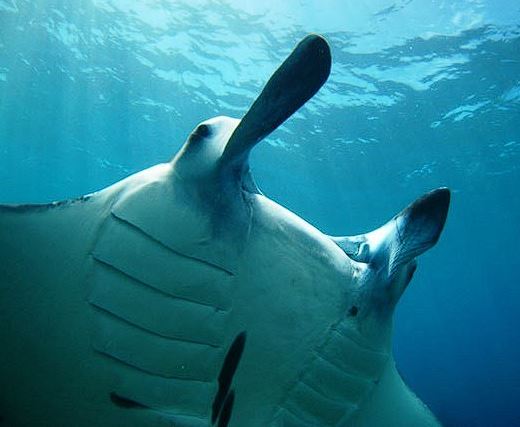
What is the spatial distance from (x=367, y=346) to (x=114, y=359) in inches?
40.9

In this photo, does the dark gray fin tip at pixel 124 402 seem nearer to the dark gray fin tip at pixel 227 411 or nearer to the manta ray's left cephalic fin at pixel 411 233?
the dark gray fin tip at pixel 227 411

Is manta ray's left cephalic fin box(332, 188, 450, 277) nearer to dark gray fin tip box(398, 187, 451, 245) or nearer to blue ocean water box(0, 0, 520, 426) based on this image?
dark gray fin tip box(398, 187, 451, 245)

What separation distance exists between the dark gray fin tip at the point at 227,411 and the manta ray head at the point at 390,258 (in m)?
0.63

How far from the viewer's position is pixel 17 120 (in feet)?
65.9

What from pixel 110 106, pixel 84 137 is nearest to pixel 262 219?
pixel 110 106

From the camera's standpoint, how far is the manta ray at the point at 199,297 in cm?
151

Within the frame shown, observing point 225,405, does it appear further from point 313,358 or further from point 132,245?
point 132,245

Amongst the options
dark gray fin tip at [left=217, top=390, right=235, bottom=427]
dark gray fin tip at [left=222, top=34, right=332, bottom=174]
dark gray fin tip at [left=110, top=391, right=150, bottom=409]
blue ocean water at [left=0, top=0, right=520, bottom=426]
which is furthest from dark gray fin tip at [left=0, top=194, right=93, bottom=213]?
blue ocean water at [left=0, top=0, right=520, bottom=426]

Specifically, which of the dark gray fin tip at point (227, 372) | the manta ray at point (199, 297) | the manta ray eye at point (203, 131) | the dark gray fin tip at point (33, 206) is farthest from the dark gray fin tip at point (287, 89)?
the dark gray fin tip at point (227, 372)

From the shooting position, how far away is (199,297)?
61.1 inches

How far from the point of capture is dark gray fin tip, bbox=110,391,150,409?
1.75 meters

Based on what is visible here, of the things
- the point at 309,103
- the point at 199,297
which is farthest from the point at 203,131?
the point at 309,103

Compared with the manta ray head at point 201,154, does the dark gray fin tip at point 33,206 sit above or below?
below

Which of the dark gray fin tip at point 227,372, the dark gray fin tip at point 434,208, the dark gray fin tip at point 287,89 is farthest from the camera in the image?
the dark gray fin tip at point 227,372
